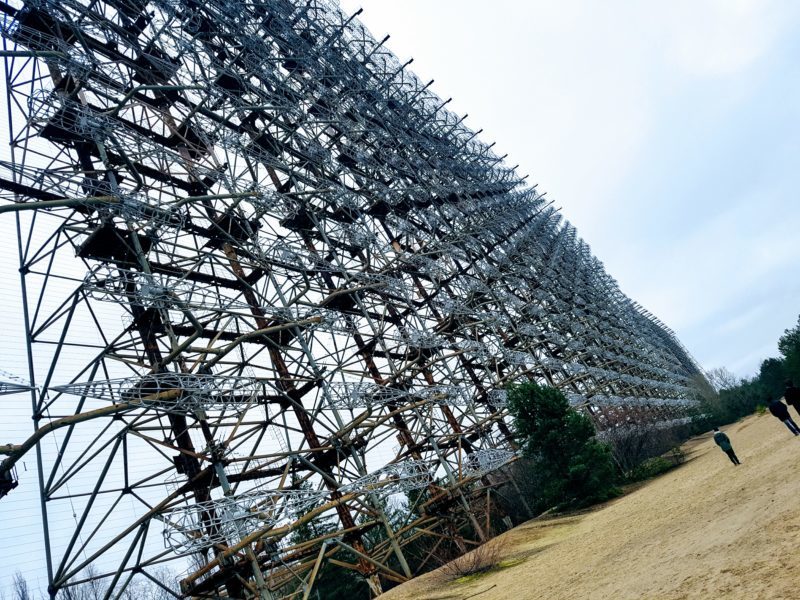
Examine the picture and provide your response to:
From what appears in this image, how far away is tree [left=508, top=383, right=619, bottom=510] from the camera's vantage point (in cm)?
1664

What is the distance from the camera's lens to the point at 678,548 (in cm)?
719

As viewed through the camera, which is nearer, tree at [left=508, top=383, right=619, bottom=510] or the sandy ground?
the sandy ground

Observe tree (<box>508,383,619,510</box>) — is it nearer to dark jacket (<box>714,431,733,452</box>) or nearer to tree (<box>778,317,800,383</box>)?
dark jacket (<box>714,431,733,452</box>)

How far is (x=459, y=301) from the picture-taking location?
22.6 meters

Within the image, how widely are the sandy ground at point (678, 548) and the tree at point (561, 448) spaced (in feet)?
6.77

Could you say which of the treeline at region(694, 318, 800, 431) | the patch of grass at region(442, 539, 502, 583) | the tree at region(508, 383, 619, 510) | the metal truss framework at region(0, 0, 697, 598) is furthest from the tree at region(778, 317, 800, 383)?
the patch of grass at region(442, 539, 502, 583)

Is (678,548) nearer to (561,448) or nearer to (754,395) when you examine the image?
(561,448)

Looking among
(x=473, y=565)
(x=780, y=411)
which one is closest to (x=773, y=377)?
(x=780, y=411)

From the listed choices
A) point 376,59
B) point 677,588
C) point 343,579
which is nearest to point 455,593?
point 677,588

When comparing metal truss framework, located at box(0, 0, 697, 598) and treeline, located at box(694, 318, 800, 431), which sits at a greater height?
metal truss framework, located at box(0, 0, 697, 598)

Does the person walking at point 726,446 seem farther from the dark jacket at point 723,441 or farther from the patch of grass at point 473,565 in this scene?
the patch of grass at point 473,565

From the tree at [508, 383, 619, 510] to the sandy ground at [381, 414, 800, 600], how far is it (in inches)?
81.3

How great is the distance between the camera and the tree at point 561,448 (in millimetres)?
16641

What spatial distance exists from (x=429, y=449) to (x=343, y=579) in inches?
279
